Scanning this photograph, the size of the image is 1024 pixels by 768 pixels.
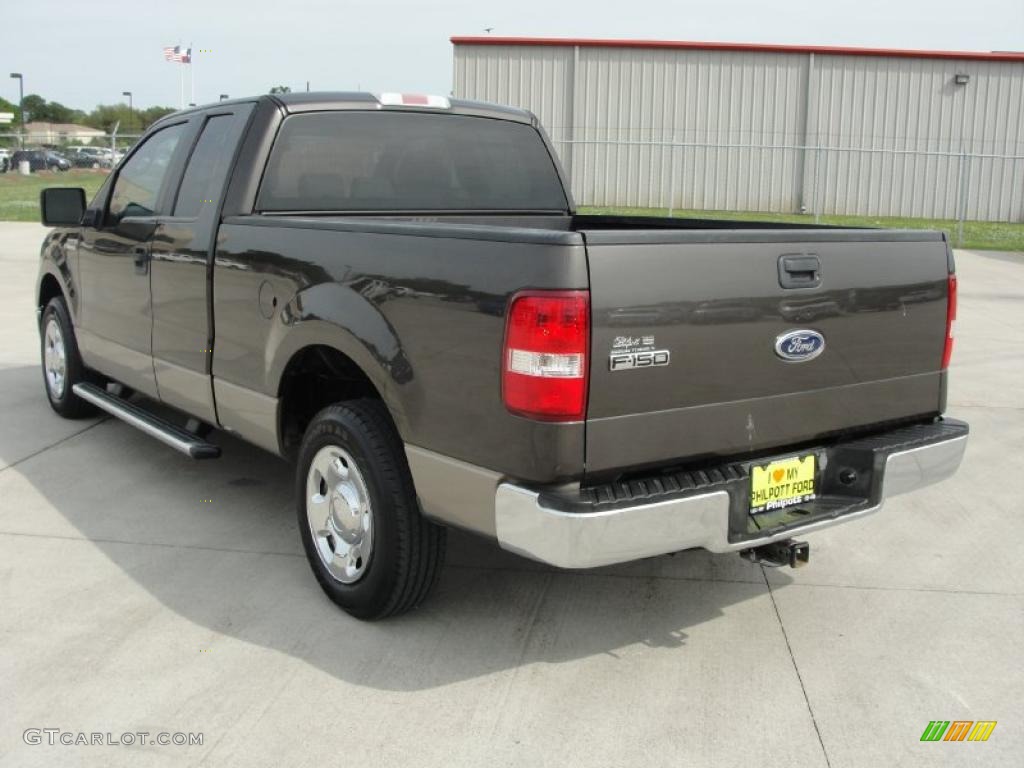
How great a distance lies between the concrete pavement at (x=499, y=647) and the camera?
3170mm

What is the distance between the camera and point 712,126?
95.7 ft

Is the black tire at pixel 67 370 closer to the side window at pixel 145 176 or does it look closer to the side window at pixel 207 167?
the side window at pixel 145 176

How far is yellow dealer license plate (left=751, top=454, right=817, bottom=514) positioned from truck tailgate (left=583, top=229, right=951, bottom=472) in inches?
3.1

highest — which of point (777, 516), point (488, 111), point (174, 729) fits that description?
point (488, 111)

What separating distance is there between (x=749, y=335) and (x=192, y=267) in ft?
8.60

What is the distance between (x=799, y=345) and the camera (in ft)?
11.4

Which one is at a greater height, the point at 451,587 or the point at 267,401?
the point at 267,401

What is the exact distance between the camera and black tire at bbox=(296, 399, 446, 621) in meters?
3.64

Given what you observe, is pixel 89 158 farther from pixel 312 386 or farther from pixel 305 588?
pixel 305 588

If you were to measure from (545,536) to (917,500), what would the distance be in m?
3.12

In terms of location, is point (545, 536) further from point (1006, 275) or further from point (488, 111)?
point (1006, 275)

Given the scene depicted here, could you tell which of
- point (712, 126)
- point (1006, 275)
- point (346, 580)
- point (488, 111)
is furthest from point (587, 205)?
point (346, 580)

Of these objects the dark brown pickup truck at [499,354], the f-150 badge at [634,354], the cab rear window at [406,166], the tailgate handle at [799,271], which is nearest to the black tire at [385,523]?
the dark brown pickup truck at [499,354]

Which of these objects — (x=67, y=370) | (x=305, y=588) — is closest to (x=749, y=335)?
(x=305, y=588)
